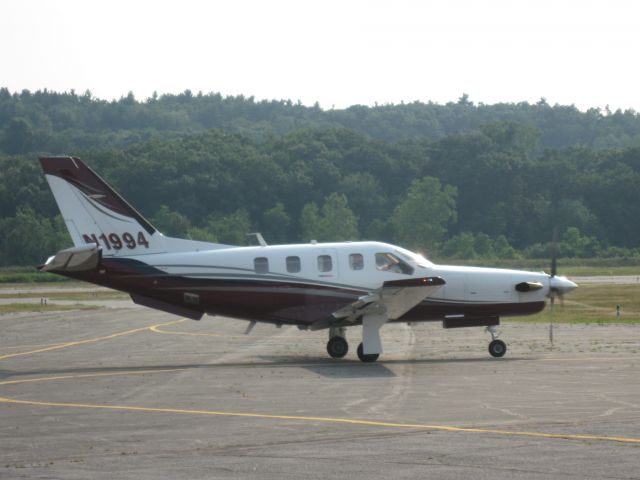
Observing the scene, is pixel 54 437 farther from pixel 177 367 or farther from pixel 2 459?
pixel 177 367

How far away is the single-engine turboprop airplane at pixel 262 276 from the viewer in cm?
2689

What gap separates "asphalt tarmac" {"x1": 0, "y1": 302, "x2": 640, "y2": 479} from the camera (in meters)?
13.6

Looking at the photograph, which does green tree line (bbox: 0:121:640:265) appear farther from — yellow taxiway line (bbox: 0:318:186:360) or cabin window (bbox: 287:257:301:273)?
cabin window (bbox: 287:257:301:273)

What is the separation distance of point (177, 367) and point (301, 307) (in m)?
3.39

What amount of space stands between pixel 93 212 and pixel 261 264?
426cm

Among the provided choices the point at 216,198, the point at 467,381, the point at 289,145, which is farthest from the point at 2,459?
the point at 289,145

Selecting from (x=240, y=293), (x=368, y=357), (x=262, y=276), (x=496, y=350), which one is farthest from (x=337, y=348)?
(x=496, y=350)

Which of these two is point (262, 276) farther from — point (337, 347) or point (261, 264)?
point (337, 347)

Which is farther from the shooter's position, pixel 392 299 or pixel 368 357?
pixel 368 357

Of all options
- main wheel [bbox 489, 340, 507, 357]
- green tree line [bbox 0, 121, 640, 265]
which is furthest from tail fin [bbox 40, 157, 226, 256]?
green tree line [bbox 0, 121, 640, 265]

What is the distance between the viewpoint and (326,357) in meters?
28.8

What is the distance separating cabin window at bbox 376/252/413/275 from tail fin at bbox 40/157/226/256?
5.61 m

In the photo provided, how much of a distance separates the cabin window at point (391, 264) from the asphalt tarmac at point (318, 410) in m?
2.23

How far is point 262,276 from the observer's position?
27469 mm
